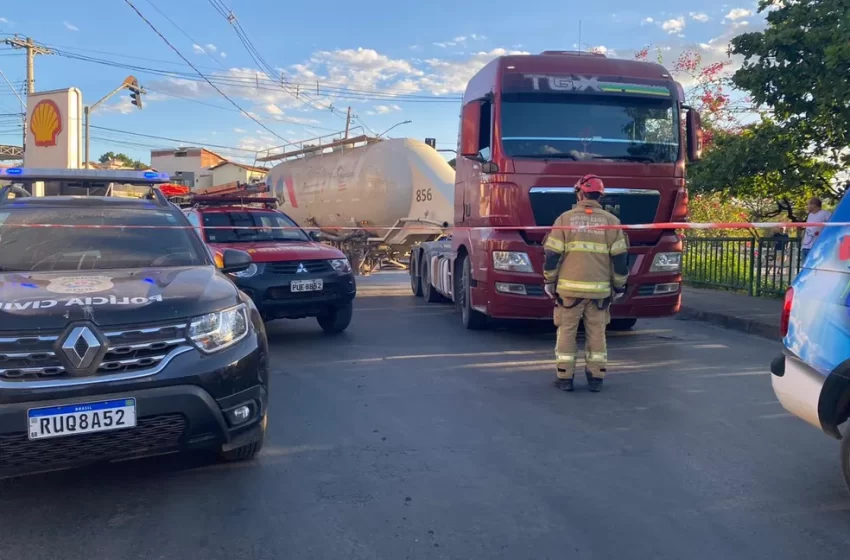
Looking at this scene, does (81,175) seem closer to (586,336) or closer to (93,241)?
(93,241)

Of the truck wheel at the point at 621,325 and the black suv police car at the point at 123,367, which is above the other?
the black suv police car at the point at 123,367

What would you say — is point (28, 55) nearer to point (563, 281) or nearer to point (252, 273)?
point (252, 273)

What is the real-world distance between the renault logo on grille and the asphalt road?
0.79 metres

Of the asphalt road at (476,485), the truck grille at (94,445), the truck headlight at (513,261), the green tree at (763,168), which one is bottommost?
the asphalt road at (476,485)

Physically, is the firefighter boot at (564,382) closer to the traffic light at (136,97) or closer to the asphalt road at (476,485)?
the asphalt road at (476,485)

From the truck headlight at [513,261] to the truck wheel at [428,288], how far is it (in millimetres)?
4729

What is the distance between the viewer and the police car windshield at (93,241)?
4742 mm

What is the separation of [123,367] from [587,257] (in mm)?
3989

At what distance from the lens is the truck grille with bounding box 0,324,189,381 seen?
349 cm

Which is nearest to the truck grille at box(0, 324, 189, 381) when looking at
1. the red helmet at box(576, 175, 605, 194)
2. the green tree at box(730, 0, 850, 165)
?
the red helmet at box(576, 175, 605, 194)

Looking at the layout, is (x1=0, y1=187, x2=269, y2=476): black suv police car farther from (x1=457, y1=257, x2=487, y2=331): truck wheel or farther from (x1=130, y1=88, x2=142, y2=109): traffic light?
(x1=130, y1=88, x2=142, y2=109): traffic light

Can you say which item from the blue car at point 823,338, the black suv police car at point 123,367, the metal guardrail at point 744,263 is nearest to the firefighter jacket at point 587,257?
the blue car at point 823,338

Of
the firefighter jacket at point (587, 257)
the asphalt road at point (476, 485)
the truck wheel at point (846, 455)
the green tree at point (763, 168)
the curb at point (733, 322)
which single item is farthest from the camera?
the green tree at point (763, 168)

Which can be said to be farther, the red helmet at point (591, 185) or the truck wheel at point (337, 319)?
the truck wheel at point (337, 319)
